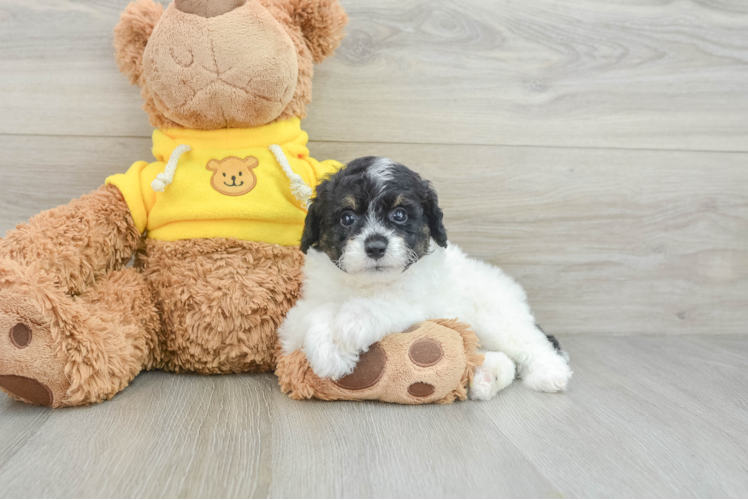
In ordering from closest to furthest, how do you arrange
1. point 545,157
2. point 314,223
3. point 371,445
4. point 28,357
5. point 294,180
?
point 371,445, point 28,357, point 314,223, point 294,180, point 545,157

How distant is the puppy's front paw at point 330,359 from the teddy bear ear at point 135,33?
95 centimetres

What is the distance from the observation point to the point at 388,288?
1.41 m

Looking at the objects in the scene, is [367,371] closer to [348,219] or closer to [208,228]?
[348,219]

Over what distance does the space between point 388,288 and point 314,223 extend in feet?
0.83

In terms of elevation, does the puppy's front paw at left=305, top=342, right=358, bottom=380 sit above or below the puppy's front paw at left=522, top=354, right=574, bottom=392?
above

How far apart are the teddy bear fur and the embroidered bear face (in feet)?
0.35

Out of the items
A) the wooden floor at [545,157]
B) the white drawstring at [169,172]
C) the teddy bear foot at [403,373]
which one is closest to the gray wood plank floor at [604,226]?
the wooden floor at [545,157]

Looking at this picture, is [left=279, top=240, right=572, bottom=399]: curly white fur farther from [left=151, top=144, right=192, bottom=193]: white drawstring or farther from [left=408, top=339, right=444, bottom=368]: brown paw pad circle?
[left=151, top=144, right=192, bottom=193]: white drawstring

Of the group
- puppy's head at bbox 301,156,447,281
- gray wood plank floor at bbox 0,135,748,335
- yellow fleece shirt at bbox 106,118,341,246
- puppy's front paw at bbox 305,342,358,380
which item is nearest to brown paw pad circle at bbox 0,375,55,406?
yellow fleece shirt at bbox 106,118,341,246

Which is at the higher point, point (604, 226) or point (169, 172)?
point (169, 172)

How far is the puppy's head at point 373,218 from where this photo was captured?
129 centimetres

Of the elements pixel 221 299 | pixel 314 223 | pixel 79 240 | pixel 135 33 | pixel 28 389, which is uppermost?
pixel 135 33

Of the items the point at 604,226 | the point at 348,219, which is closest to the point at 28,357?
the point at 348,219

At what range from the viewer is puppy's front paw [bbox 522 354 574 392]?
4.94ft
